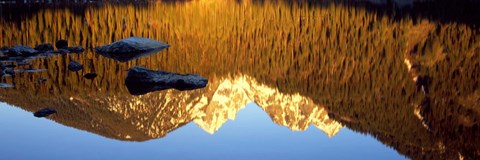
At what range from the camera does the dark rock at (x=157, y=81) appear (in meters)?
14.7

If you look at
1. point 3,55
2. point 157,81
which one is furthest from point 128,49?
point 157,81

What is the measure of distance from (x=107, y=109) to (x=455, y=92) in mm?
9722

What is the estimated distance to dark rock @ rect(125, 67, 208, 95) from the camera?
1470 centimetres

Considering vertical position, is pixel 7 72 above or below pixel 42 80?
below

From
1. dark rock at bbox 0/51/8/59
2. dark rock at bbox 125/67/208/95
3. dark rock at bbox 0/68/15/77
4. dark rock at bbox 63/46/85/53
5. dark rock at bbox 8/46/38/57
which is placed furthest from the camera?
dark rock at bbox 63/46/85/53

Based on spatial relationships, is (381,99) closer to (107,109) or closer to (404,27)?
(107,109)

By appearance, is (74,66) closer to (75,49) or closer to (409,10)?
(75,49)

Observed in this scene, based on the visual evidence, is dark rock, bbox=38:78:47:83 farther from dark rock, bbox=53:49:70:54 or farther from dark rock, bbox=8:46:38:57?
dark rock, bbox=53:49:70:54

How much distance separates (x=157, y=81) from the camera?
14.8 meters

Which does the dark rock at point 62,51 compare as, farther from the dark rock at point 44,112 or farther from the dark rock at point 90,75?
the dark rock at point 44,112

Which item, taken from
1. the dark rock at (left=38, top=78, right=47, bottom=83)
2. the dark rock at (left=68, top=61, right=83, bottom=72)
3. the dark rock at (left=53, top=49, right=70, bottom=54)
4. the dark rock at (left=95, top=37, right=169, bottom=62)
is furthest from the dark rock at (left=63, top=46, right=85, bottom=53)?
the dark rock at (left=38, top=78, right=47, bottom=83)

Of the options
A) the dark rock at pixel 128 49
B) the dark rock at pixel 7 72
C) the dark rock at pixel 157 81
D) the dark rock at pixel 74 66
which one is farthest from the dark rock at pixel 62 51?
the dark rock at pixel 157 81

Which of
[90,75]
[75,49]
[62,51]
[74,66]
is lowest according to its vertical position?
[75,49]

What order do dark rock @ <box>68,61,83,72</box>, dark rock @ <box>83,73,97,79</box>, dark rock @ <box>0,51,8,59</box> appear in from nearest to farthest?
1. dark rock @ <box>83,73,97,79</box>
2. dark rock @ <box>68,61,83,72</box>
3. dark rock @ <box>0,51,8,59</box>
